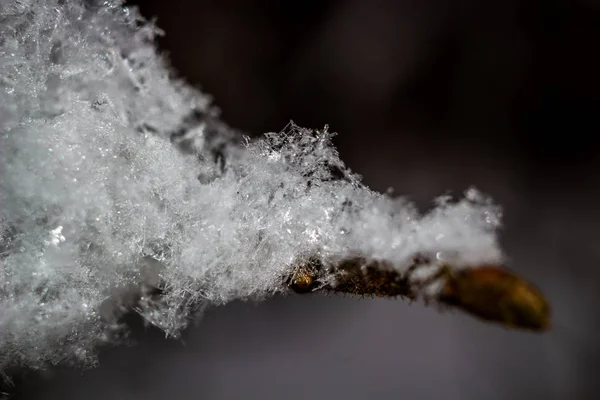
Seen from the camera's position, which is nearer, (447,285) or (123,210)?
(447,285)

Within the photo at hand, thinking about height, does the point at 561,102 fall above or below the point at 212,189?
above

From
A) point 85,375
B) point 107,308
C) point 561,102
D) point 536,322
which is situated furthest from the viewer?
point 561,102

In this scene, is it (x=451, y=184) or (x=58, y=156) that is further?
(x=451, y=184)

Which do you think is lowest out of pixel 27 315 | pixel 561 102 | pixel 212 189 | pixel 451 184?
pixel 27 315

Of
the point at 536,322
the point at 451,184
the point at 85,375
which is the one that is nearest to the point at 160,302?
the point at 536,322

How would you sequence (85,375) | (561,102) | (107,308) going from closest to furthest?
(107,308)
(85,375)
(561,102)

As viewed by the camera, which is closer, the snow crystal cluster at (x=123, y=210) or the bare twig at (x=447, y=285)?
the bare twig at (x=447, y=285)

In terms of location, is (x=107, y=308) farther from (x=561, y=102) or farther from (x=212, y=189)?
(x=561, y=102)

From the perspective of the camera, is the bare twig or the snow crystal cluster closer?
the bare twig
